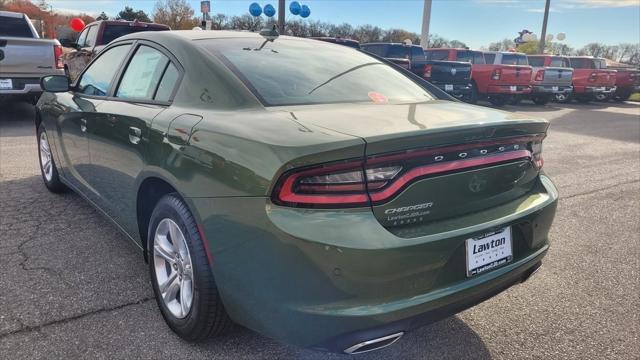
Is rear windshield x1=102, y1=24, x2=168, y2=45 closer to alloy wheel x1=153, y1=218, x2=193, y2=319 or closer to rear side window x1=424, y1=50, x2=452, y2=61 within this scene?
alloy wheel x1=153, y1=218, x2=193, y2=319

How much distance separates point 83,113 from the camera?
3.48 meters

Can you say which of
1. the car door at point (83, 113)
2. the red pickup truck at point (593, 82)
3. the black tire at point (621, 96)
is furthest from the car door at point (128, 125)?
the black tire at point (621, 96)

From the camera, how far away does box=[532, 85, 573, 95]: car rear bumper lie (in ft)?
56.3

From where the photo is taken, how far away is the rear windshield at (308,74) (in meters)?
2.50

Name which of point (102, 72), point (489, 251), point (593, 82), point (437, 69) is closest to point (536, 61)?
point (593, 82)

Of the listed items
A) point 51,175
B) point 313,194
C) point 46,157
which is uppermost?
point 313,194

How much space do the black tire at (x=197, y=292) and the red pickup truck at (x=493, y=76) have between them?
14893mm

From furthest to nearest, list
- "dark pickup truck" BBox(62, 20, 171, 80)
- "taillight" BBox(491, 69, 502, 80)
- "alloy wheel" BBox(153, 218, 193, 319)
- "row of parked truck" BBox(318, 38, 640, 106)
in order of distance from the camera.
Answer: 1. "taillight" BBox(491, 69, 502, 80)
2. "row of parked truck" BBox(318, 38, 640, 106)
3. "dark pickup truck" BBox(62, 20, 171, 80)
4. "alloy wheel" BBox(153, 218, 193, 319)

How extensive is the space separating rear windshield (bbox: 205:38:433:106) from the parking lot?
1.24 meters

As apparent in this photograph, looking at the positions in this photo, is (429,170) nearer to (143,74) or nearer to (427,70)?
(143,74)

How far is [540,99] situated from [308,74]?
18.1 meters

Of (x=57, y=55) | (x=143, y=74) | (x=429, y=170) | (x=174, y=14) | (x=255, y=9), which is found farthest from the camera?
(x=174, y=14)

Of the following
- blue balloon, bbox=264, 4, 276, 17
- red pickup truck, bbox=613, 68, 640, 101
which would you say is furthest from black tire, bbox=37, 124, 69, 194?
red pickup truck, bbox=613, 68, 640, 101

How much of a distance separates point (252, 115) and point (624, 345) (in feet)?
7.37
